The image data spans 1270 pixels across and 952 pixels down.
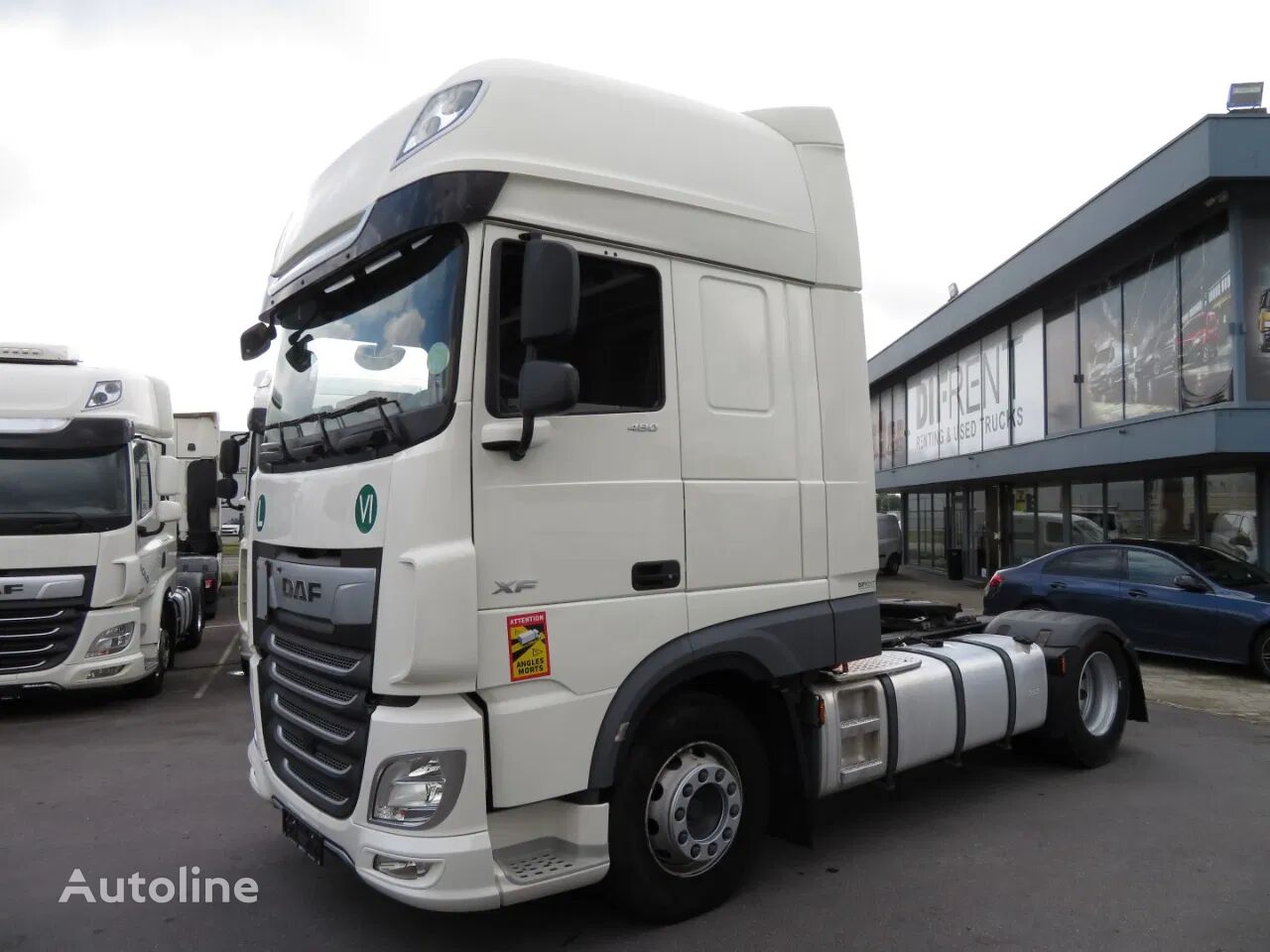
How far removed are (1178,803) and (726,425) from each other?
12.8 feet

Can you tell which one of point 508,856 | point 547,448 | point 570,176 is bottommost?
point 508,856

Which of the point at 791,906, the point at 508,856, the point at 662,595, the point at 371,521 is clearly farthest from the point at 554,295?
the point at 791,906

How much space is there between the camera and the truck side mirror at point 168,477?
943cm

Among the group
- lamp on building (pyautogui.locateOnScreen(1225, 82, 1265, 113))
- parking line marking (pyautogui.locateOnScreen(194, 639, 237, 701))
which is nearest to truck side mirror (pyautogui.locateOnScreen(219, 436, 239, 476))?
parking line marking (pyautogui.locateOnScreen(194, 639, 237, 701))

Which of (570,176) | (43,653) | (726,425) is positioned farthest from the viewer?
(43,653)

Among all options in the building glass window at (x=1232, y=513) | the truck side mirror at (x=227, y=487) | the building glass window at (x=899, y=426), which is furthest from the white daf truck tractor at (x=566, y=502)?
the building glass window at (x=899, y=426)

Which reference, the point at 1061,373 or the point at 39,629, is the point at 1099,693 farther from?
the point at 1061,373

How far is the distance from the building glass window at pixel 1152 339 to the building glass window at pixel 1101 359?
289 millimetres

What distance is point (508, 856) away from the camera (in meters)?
3.44

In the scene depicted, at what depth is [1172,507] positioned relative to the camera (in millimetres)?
14586

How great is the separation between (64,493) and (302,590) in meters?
6.21

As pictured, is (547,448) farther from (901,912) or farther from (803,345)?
(901,912)

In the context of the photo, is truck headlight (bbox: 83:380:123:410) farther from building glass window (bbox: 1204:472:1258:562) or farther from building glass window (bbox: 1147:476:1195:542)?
building glass window (bbox: 1147:476:1195:542)

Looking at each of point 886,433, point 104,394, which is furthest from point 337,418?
point 886,433
